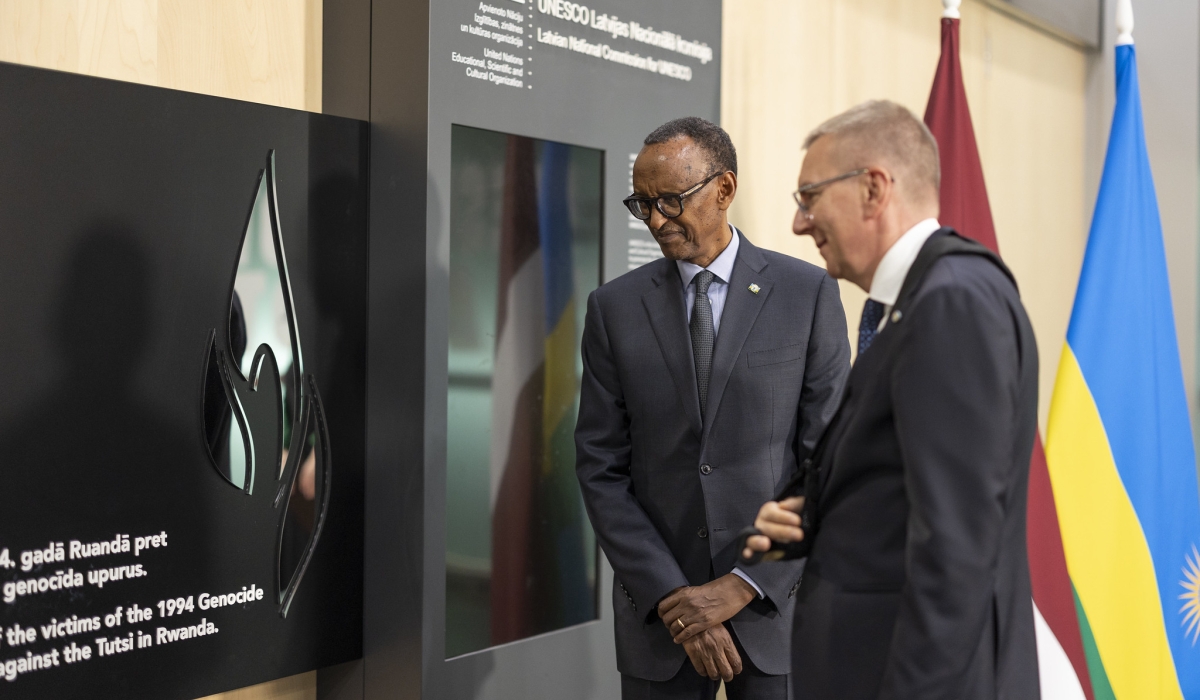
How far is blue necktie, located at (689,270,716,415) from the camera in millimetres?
1916

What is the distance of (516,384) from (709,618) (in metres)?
0.89

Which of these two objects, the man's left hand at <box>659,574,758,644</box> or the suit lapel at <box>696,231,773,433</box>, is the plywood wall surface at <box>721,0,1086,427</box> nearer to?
the suit lapel at <box>696,231,773,433</box>

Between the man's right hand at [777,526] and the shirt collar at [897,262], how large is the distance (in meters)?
0.35

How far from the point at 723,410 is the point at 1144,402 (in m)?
2.09

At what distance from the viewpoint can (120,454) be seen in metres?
1.87

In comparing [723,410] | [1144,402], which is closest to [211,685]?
[723,410]

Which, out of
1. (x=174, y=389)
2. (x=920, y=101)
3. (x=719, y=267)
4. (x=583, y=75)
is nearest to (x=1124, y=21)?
(x=920, y=101)

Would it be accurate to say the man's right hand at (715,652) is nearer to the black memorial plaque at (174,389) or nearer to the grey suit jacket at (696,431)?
the grey suit jacket at (696,431)

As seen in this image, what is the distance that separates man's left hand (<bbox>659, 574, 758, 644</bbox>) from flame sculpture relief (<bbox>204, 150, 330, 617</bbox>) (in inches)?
34.9

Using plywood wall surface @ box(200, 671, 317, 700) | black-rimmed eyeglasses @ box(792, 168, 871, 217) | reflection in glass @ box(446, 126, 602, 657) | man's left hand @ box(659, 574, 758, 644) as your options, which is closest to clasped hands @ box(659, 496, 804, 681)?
man's left hand @ box(659, 574, 758, 644)

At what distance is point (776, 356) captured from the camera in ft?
6.30

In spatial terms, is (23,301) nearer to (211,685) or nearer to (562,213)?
(211,685)

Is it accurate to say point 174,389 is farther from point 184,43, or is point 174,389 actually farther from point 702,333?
point 702,333

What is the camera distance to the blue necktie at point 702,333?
6.29 ft
